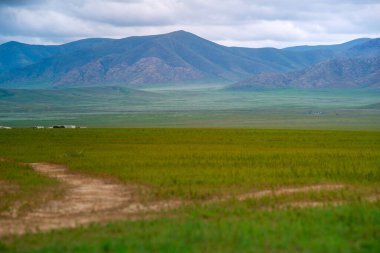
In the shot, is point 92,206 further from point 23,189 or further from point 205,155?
point 205,155

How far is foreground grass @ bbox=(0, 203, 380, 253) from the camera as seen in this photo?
12.8 meters

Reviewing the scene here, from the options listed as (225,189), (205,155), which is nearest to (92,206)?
(225,189)

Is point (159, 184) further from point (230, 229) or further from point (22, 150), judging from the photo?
point (22, 150)

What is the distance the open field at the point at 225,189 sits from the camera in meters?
13.3

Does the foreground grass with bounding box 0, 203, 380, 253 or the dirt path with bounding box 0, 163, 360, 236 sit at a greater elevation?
the foreground grass with bounding box 0, 203, 380, 253

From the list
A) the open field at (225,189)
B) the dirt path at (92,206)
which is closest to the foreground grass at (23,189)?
the open field at (225,189)

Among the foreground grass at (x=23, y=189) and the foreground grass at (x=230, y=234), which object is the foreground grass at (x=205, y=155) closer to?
the foreground grass at (x=23, y=189)

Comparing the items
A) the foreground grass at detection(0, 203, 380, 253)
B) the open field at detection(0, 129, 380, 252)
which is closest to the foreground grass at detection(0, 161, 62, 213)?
the open field at detection(0, 129, 380, 252)

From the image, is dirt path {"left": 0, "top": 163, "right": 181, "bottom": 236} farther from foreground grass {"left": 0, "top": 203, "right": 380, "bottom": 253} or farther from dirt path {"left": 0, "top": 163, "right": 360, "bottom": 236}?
foreground grass {"left": 0, "top": 203, "right": 380, "bottom": 253}

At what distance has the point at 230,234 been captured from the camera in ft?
44.9

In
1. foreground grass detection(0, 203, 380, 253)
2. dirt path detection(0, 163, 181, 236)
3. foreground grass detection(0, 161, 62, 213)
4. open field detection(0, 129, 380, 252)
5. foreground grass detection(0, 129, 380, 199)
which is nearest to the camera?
foreground grass detection(0, 203, 380, 253)

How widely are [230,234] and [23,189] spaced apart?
10.3m

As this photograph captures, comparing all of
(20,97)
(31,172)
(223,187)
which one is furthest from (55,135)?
(20,97)

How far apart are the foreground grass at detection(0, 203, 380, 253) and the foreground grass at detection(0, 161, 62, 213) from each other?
14.5ft
